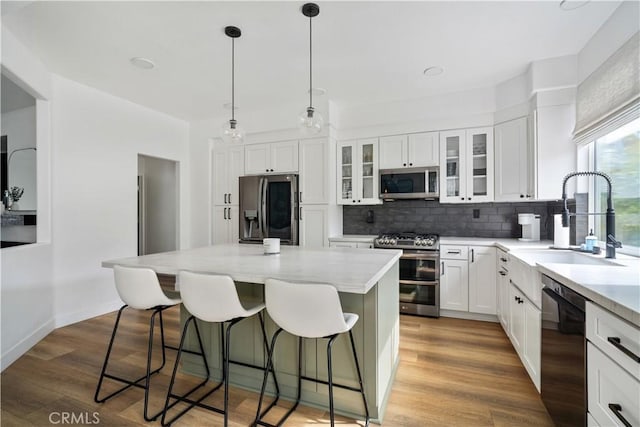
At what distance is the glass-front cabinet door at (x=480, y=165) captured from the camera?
361 cm

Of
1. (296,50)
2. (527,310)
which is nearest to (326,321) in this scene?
(527,310)

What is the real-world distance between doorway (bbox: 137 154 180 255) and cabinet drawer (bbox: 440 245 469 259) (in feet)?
12.9

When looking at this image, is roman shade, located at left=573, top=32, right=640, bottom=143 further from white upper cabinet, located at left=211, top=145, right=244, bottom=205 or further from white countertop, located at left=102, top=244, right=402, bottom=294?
white upper cabinet, located at left=211, top=145, right=244, bottom=205

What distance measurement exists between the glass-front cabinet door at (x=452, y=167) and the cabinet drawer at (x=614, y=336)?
2.62 meters

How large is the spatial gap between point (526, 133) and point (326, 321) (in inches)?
124

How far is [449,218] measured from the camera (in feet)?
13.4

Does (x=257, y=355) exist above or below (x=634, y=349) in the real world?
below

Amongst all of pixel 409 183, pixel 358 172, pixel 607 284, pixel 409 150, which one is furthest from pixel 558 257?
pixel 358 172

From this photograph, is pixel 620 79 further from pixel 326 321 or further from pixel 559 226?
pixel 326 321

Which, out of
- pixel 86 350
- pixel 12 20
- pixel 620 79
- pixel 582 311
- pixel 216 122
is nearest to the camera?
pixel 582 311

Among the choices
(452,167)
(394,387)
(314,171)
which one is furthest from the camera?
(314,171)

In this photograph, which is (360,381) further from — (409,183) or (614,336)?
(409,183)

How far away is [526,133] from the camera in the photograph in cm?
329

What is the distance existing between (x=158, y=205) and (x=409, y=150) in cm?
426
